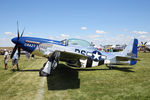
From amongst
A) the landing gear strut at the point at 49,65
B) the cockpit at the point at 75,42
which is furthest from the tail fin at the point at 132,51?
the landing gear strut at the point at 49,65

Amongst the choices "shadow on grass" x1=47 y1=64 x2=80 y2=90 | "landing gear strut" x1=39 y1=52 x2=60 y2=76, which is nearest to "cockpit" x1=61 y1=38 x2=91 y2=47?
"shadow on grass" x1=47 y1=64 x2=80 y2=90

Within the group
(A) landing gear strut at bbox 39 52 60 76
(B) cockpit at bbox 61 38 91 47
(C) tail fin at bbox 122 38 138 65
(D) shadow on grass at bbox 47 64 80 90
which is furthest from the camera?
(C) tail fin at bbox 122 38 138 65

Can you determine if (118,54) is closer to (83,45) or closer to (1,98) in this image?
(83,45)

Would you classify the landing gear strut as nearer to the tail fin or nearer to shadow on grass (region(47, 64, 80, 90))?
shadow on grass (region(47, 64, 80, 90))

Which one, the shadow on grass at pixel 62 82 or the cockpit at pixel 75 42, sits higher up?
the cockpit at pixel 75 42

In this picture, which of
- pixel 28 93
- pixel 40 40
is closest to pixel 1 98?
pixel 28 93

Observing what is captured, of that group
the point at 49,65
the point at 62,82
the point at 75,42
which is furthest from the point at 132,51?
the point at 49,65

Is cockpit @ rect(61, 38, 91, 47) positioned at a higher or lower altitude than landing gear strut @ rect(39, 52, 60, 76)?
higher

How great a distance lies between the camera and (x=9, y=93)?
4824 millimetres

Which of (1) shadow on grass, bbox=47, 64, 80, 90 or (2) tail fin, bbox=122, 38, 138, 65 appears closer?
(1) shadow on grass, bbox=47, 64, 80, 90

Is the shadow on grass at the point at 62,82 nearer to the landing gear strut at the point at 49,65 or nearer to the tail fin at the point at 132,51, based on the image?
the landing gear strut at the point at 49,65

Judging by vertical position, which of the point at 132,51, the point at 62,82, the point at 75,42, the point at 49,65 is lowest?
the point at 62,82

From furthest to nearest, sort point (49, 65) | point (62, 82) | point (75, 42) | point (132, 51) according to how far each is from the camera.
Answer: point (132, 51) < point (75, 42) < point (62, 82) < point (49, 65)

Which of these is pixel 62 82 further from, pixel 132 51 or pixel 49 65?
pixel 132 51
